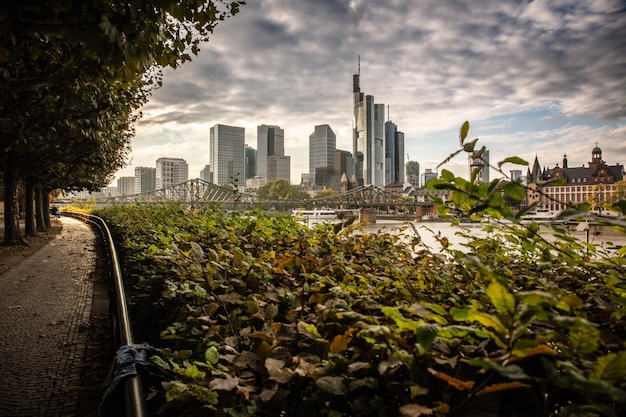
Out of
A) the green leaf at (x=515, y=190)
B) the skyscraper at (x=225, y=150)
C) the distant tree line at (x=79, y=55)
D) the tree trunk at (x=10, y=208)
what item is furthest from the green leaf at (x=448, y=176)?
the skyscraper at (x=225, y=150)

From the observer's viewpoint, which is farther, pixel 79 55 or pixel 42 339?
pixel 79 55

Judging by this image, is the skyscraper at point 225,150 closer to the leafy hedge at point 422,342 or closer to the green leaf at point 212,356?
the leafy hedge at point 422,342

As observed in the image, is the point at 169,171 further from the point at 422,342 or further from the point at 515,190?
the point at 422,342

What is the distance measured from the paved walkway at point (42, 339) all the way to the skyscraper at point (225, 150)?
17617cm

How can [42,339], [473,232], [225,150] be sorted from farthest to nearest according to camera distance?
[225,150] < [42,339] < [473,232]

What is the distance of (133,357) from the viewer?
2125mm

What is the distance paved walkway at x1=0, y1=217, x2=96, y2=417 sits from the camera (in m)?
3.98

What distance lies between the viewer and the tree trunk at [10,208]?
17.8 meters

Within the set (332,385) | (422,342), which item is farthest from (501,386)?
(332,385)

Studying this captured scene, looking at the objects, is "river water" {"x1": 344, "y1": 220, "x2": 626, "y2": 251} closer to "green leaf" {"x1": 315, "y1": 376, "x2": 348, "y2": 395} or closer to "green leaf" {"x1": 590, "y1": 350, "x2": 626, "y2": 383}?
"green leaf" {"x1": 590, "y1": 350, "x2": 626, "y2": 383}

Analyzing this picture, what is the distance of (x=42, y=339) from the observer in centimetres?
575

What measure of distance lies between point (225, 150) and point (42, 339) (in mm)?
193256

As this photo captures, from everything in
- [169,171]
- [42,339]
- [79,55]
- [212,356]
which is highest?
[169,171]

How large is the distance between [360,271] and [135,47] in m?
3.10
